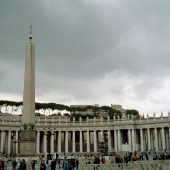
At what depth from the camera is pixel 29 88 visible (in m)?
36.2

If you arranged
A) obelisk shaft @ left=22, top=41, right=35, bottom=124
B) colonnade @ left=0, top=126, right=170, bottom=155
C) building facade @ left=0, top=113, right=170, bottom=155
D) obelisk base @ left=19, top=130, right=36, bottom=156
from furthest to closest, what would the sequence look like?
colonnade @ left=0, top=126, right=170, bottom=155 → building facade @ left=0, top=113, right=170, bottom=155 → obelisk shaft @ left=22, top=41, right=35, bottom=124 → obelisk base @ left=19, top=130, right=36, bottom=156

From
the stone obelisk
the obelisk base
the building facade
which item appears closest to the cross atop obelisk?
the stone obelisk

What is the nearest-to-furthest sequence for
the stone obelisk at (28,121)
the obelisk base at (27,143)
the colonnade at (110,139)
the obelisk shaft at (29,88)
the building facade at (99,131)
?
the obelisk base at (27,143), the stone obelisk at (28,121), the obelisk shaft at (29,88), the building facade at (99,131), the colonnade at (110,139)

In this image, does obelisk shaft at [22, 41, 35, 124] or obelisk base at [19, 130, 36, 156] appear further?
obelisk shaft at [22, 41, 35, 124]

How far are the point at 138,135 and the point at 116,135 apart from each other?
19.5ft

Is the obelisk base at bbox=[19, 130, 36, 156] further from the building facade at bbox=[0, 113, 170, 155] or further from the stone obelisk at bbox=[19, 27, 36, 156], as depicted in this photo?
the building facade at bbox=[0, 113, 170, 155]

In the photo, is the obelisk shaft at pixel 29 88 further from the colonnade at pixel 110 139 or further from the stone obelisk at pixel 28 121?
the colonnade at pixel 110 139

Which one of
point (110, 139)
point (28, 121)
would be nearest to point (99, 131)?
point (110, 139)

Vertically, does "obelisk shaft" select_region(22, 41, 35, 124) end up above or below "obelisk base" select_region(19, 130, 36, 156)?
above

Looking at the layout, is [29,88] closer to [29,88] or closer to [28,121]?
[29,88]

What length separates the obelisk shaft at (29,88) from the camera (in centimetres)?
3550

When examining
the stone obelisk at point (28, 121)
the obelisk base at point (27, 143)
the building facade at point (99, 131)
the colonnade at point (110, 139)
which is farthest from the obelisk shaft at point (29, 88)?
the colonnade at point (110, 139)

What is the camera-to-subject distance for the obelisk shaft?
1398 inches

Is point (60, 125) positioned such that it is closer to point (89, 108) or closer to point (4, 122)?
point (4, 122)
